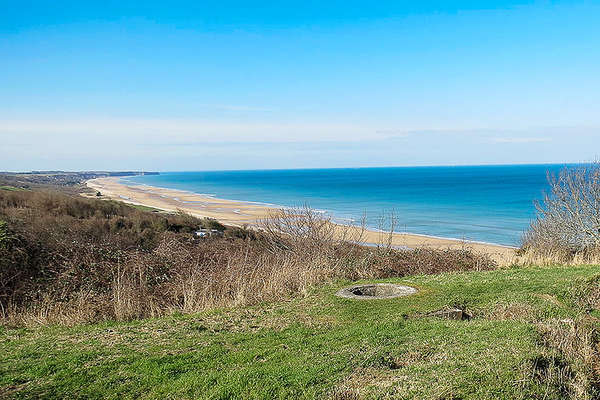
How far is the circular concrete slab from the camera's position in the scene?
9904 millimetres

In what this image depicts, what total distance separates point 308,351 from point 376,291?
398 centimetres

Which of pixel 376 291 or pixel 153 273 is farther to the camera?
pixel 153 273

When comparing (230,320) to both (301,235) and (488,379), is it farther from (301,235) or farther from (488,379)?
(301,235)

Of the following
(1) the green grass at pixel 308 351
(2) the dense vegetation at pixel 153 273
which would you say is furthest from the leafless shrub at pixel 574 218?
(1) the green grass at pixel 308 351

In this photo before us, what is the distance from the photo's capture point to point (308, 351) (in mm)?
6785

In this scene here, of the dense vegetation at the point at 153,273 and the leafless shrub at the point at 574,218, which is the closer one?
the dense vegetation at the point at 153,273

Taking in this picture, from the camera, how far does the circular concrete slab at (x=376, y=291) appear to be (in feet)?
32.5

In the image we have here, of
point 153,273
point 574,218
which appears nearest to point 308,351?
point 153,273

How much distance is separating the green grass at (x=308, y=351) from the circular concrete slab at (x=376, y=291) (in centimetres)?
32

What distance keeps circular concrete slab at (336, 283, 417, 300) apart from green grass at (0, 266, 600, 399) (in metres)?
0.32

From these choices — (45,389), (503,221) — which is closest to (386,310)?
(45,389)

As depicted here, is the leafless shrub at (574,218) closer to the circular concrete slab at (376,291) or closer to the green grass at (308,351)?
the circular concrete slab at (376,291)

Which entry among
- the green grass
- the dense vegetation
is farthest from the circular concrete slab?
the dense vegetation

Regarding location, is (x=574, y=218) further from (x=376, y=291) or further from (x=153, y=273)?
(x=153, y=273)
